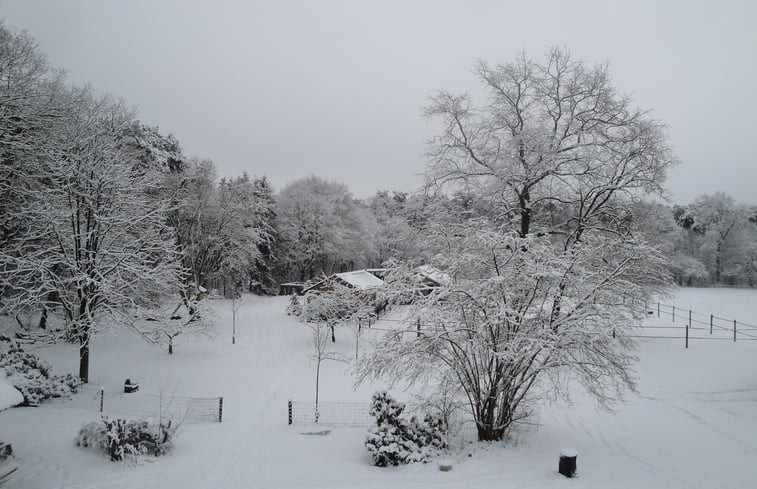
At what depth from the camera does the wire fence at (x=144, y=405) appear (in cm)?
1244

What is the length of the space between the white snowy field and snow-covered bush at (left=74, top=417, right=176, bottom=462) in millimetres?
224

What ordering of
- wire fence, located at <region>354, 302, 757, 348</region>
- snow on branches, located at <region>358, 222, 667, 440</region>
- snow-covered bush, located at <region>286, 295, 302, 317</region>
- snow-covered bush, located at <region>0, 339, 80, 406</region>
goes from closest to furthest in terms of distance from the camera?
snow on branches, located at <region>358, 222, 667, 440</region>, snow-covered bush, located at <region>0, 339, 80, 406</region>, wire fence, located at <region>354, 302, 757, 348</region>, snow-covered bush, located at <region>286, 295, 302, 317</region>

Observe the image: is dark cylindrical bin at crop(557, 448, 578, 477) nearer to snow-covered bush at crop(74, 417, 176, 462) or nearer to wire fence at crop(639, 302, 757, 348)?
snow-covered bush at crop(74, 417, 176, 462)

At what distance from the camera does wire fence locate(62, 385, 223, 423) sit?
40.8 ft

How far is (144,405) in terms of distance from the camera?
13.7 metres

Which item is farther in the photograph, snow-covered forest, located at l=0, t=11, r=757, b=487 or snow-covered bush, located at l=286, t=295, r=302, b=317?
snow-covered bush, located at l=286, t=295, r=302, b=317

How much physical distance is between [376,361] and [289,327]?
58.1 feet

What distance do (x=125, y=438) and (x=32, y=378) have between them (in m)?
7.66

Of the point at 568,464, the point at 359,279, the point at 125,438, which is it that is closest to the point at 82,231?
the point at 125,438

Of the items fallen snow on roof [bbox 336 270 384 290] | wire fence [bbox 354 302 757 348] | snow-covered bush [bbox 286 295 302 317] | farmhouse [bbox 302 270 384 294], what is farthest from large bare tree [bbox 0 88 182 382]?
fallen snow on roof [bbox 336 270 384 290]

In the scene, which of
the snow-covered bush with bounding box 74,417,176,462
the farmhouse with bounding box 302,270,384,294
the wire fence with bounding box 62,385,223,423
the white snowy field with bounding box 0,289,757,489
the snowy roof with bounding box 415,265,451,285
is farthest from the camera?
the farmhouse with bounding box 302,270,384,294

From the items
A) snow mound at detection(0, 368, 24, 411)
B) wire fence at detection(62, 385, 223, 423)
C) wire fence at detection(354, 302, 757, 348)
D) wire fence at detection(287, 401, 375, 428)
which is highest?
snow mound at detection(0, 368, 24, 411)

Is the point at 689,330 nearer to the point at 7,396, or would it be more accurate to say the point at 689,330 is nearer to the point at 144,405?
the point at 144,405

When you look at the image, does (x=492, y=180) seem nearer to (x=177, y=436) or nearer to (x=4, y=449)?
(x=177, y=436)
